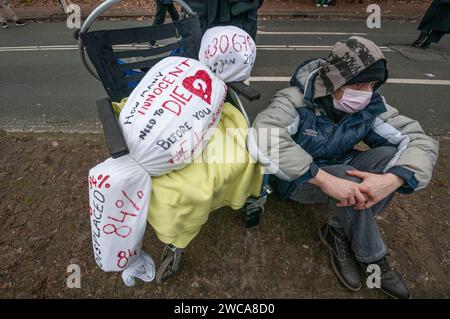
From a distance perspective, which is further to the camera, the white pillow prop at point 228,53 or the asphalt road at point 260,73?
the asphalt road at point 260,73

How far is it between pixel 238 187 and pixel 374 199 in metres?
0.68

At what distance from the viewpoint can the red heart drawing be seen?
1.36 metres

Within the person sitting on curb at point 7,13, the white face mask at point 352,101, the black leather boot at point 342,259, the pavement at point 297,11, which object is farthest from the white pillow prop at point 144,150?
the person sitting on curb at point 7,13

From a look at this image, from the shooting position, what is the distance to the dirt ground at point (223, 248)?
68.7 inches

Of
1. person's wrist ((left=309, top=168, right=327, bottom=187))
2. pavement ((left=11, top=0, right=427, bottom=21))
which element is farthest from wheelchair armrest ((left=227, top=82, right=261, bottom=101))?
pavement ((left=11, top=0, right=427, bottom=21))

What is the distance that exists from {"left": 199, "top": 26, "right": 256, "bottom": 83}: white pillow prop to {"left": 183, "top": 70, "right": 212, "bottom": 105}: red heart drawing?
0.45 feet

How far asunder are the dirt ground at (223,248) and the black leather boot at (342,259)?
0.05 m

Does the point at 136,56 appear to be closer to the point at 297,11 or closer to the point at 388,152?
the point at 388,152

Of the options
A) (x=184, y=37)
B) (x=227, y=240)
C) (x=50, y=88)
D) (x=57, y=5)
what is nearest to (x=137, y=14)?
(x=57, y=5)

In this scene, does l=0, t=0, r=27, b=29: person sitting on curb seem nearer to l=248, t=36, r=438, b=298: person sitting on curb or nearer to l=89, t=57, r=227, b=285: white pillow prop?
l=89, t=57, r=227, b=285: white pillow prop

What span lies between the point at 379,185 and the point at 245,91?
2.73 feet

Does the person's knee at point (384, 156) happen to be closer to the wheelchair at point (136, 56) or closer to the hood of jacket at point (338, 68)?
the hood of jacket at point (338, 68)
